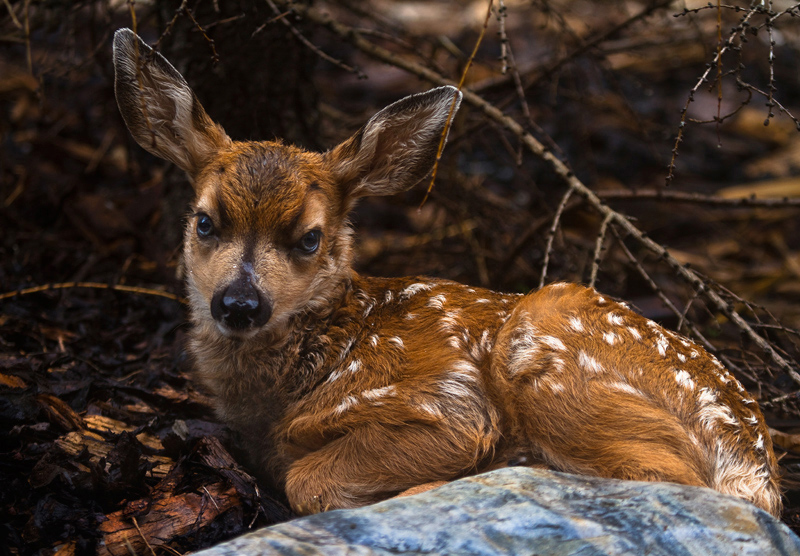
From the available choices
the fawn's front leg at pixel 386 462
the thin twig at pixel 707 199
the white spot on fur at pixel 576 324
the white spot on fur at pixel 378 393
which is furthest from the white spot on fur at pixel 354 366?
the thin twig at pixel 707 199

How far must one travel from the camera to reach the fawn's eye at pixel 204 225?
334cm

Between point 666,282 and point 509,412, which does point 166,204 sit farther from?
point 666,282

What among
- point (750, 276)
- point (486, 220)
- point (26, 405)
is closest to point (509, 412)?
point (26, 405)

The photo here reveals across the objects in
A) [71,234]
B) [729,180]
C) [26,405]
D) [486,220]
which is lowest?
[26,405]

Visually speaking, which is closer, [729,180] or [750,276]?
[750,276]

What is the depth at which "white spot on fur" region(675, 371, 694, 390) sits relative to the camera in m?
3.08

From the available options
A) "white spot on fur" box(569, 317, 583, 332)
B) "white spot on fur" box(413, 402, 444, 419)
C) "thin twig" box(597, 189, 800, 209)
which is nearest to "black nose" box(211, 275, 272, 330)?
"white spot on fur" box(413, 402, 444, 419)

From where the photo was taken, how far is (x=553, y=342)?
125 inches

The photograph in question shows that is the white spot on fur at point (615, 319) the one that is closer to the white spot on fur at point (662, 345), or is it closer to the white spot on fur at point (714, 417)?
the white spot on fur at point (662, 345)

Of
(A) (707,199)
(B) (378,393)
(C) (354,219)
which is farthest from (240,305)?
(A) (707,199)

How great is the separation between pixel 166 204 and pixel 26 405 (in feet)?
6.83

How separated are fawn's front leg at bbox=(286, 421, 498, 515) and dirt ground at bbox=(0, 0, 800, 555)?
24 cm

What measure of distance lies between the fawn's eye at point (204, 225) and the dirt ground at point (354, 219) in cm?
73

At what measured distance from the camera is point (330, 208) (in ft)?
Answer: 11.8
